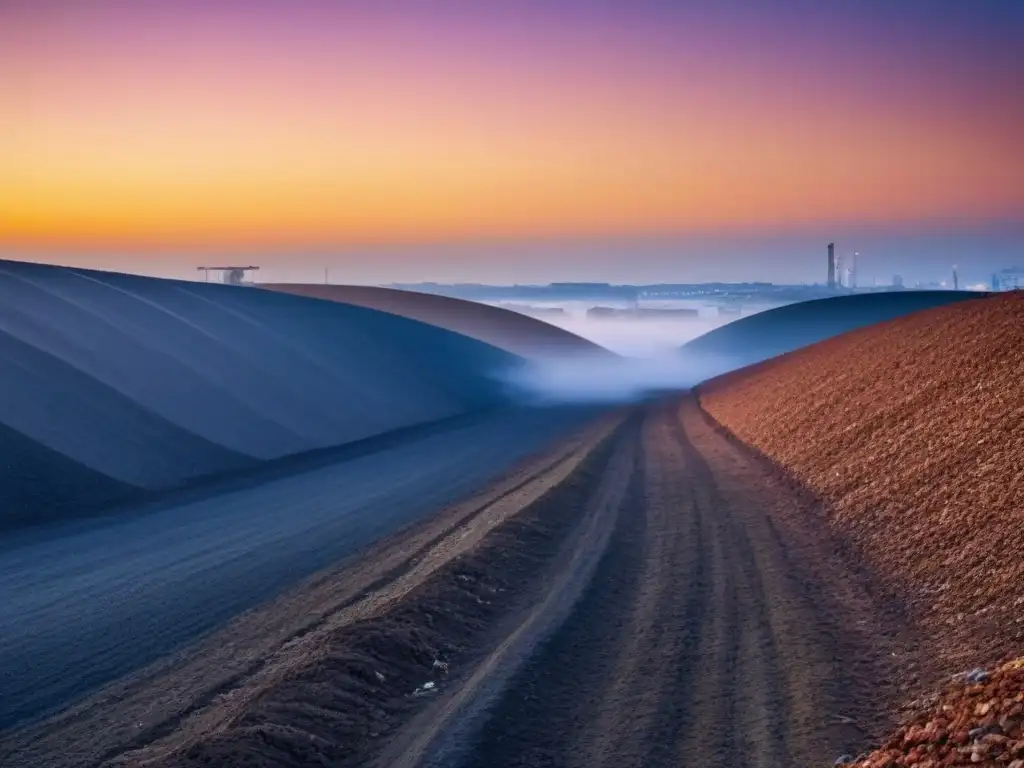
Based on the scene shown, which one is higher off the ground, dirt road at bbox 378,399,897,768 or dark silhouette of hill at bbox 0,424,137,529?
dark silhouette of hill at bbox 0,424,137,529

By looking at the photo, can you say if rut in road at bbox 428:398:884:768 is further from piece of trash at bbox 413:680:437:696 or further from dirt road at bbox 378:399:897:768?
piece of trash at bbox 413:680:437:696

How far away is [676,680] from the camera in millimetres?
11523

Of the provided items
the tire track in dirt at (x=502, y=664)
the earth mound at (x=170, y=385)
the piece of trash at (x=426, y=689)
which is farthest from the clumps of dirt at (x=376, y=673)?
the earth mound at (x=170, y=385)

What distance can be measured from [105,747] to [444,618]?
4.70 m

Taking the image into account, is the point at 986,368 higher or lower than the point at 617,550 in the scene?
higher

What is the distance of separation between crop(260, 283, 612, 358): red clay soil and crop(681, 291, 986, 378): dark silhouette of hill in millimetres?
11980

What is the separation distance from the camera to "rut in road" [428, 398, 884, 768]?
32.3 feet

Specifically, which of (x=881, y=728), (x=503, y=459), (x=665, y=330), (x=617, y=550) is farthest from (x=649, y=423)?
(x=665, y=330)

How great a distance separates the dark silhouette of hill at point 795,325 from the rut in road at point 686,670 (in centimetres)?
7188

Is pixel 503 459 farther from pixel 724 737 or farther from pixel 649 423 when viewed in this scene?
pixel 724 737

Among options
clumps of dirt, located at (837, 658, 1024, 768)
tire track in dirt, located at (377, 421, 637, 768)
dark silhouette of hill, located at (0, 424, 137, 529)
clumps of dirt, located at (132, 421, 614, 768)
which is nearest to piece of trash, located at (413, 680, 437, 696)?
clumps of dirt, located at (132, 421, 614, 768)

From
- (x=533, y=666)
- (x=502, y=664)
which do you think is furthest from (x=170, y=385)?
(x=533, y=666)

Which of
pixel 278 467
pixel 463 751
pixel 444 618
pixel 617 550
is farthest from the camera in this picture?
pixel 278 467

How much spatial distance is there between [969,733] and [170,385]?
31.9 meters
